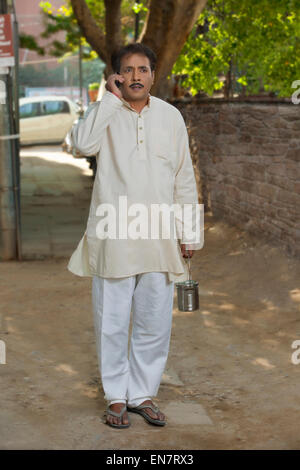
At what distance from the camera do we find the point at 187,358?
19.0ft

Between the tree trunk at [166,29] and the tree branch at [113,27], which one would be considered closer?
the tree trunk at [166,29]

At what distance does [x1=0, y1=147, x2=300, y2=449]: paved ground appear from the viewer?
4.23m

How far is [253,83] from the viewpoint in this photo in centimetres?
1375

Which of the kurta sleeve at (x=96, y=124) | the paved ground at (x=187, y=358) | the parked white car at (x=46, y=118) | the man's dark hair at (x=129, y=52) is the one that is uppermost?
the man's dark hair at (x=129, y=52)

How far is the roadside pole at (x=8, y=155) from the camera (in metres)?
8.56

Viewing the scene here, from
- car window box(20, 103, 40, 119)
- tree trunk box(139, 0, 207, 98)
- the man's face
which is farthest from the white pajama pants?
car window box(20, 103, 40, 119)

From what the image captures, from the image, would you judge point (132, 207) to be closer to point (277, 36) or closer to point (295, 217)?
point (295, 217)

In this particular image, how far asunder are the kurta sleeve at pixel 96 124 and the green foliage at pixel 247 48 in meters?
8.30

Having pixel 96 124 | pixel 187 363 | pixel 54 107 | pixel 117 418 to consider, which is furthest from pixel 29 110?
pixel 117 418

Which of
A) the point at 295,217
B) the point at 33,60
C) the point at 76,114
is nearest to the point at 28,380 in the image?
the point at 295,217

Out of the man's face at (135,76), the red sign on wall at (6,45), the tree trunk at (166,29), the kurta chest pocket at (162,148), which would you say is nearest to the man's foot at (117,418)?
the kurta chest pocket at (162,148)

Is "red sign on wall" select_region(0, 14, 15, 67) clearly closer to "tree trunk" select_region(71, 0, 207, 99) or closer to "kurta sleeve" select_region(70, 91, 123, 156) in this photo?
"tree trunk" select_region(71, 0, 207, 99)

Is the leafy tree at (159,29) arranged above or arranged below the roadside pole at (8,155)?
above

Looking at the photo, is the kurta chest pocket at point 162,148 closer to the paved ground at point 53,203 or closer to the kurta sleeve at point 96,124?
the kurta sleeve at point 96,124
